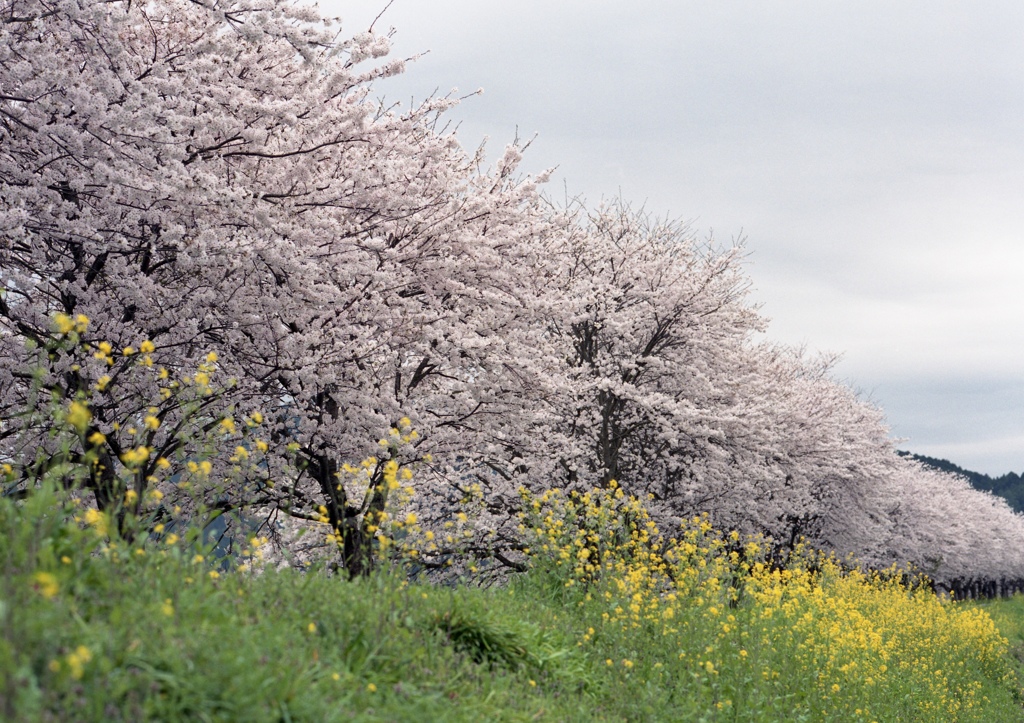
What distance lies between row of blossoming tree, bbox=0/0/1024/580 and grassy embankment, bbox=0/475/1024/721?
62cm

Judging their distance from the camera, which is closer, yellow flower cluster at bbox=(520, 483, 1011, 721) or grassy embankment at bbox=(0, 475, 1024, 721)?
grassy embankment at bbox=(0, 475, 1024, 721)

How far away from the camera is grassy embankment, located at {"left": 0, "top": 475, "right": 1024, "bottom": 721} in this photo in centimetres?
370

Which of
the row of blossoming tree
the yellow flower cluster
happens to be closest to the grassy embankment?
the yellow flower cluster

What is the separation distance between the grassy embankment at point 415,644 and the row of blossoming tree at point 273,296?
624 millimetres

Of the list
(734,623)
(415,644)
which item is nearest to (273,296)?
(415,644)

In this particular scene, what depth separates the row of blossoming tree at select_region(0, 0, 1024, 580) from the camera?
8.77 meters

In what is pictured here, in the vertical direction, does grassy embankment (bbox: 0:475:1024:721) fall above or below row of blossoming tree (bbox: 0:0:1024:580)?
below

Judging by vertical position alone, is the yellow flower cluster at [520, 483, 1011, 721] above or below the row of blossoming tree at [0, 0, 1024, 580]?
below

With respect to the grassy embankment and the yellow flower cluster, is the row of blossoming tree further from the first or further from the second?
the yellow flower cluster

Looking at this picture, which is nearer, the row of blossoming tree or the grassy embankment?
the grassy embankment

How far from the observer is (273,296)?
36.2 ft

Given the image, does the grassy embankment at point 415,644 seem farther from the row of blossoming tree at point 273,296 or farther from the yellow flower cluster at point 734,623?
the row of blossoming tree at point 273,296

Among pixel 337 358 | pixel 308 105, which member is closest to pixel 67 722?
pixel 337 358

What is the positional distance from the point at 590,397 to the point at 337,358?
30.3ft
